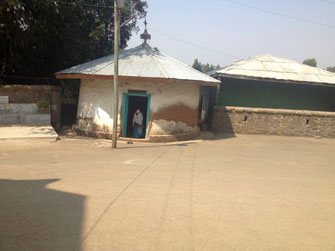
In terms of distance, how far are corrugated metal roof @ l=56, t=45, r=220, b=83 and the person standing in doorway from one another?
1736 millimetres

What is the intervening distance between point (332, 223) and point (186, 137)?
7645 mm

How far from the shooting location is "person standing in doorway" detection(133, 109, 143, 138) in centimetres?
1111

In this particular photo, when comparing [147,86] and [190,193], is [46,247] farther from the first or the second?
[147,86]

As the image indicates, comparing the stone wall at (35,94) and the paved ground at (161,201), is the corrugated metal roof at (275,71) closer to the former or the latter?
the paved ground at (161,201)

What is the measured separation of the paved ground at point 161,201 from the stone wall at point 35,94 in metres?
4.21

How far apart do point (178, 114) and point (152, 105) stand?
47.8 inches

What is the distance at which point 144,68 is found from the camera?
10.8 metres

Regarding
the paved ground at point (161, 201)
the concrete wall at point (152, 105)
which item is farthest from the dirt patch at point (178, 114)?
the paved ground at point (161, 201)

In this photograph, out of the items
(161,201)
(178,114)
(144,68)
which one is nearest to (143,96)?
(144,68)

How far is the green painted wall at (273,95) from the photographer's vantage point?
15.1 metres

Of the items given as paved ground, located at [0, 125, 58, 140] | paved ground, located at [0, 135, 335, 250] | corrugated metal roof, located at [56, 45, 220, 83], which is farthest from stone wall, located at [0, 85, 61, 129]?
paved ground, located at [0, 135, 335, 250]

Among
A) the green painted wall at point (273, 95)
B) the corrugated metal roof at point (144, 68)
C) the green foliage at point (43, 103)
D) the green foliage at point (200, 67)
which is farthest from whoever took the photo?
the green foliage at point (200, 67)

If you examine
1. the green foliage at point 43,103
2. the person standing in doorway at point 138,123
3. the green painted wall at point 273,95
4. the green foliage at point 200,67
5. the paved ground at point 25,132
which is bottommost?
the paved ground at point 25,132

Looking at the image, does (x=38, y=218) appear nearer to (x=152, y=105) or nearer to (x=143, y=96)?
(x=152, y=105)
